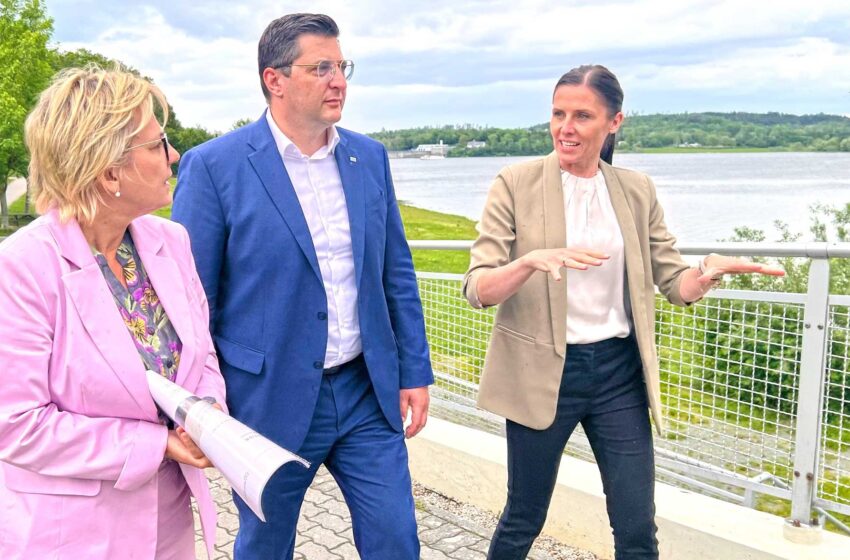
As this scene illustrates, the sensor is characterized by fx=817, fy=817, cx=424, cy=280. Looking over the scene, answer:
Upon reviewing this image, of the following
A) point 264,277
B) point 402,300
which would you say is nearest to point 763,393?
point 402,300

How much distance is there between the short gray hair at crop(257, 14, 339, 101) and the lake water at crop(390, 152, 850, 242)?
49.0 inches

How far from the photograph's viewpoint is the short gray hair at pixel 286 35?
2641mm

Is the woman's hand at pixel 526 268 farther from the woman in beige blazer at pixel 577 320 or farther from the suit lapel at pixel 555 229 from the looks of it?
the suit lapel at pixel 555 229

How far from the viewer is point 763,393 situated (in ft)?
11.1

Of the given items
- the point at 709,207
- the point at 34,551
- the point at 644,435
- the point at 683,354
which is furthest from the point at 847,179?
the point at 34,551

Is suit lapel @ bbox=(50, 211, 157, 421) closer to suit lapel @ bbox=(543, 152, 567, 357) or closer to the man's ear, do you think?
the man's ear

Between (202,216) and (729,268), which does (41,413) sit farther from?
(729,268)

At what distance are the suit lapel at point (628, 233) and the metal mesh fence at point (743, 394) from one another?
0.75 m

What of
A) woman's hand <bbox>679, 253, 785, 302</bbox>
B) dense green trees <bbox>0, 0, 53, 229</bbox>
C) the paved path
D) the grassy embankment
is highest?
dense green trees <bbox>0, 0, 53, 229</bbox>

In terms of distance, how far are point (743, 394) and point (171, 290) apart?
2.43m

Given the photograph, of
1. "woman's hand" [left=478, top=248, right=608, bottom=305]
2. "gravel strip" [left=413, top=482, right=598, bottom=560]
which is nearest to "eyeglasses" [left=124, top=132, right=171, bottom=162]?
"woman's hand" [left=478, top=248, right=608, bottom=305]

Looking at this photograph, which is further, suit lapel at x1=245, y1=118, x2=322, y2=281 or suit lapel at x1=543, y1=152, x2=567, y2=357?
suit lapel at x1=543, y1=152, x2=567, y2=357

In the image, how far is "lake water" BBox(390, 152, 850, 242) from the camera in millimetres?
6867

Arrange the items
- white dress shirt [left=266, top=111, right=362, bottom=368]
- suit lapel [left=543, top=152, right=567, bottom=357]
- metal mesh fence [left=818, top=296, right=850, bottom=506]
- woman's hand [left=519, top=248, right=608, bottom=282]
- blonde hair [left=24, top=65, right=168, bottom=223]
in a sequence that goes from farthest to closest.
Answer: metal mesh fence [left=818, top=296, right=850, bottom=506] < suit lapel [left=543, top=152, right=567, bottom=357] < white dress shirt [left=266, top=111, right=362, bottom=368] < woman's hand [left=519, top=248, right=608, bottom=282] < blonde hair [left=24, top=65, right=168, bottom=223]
